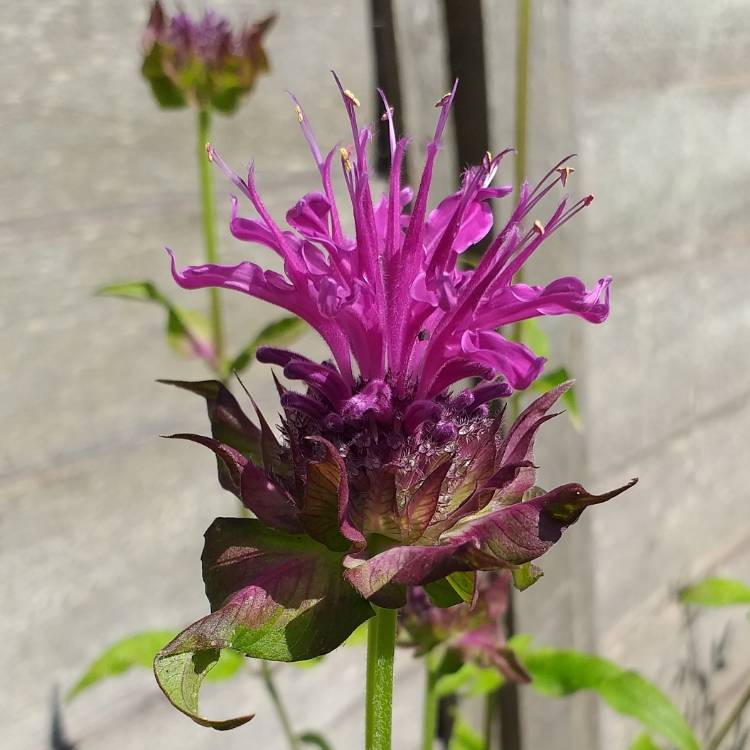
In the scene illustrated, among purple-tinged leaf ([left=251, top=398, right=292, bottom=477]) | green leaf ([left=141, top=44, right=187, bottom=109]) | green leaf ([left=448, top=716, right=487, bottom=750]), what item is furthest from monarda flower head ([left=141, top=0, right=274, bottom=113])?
green leaf ([left=448, top=716, right=487, bottom=750])

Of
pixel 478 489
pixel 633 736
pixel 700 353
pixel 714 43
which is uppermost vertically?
pixel 714 43

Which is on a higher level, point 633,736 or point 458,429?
point 458,429

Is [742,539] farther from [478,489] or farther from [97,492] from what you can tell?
[478,489]

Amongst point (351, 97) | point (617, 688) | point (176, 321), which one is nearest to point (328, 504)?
point (351, 97)

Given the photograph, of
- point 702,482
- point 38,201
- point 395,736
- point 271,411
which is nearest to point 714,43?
point 702,482

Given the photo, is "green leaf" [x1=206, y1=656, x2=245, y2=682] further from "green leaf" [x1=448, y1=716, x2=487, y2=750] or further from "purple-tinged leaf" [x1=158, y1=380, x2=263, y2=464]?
"green leaf" [x1=448, y1=716, x2=487, y2=750]

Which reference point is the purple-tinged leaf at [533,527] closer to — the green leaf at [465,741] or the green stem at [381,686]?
the green stem at [381,686]
